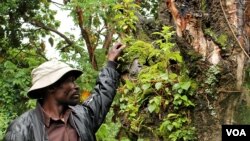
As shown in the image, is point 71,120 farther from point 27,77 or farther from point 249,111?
point 27,77

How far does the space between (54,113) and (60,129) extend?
12cm

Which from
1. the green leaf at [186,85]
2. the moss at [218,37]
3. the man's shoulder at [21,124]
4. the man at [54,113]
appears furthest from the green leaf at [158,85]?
the man's shoulder at [21,124]

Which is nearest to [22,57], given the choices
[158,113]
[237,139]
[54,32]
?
[54,32]

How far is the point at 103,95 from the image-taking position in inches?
131

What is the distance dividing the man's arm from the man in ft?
0.23

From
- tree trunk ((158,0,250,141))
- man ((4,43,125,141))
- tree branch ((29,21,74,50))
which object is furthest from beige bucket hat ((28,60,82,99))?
tree branch ((29,21,74,50))

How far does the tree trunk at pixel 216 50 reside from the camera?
3793 mm

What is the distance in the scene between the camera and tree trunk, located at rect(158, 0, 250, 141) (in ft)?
12.4

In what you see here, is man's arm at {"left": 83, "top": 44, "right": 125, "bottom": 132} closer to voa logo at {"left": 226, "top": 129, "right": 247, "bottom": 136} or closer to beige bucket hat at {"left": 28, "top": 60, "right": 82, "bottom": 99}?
beige bucket hat at {"left": 28, "top": 60, "right": 82, "bottom": 99}

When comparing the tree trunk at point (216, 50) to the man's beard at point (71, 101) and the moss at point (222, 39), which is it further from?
the man's beard at point (71, 101)

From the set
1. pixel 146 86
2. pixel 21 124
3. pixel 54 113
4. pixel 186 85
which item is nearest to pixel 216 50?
pixel 186 85

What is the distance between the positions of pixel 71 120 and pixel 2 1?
22.9 feet

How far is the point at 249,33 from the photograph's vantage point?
402cm

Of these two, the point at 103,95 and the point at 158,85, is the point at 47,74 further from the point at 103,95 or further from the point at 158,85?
the point at 158,85
